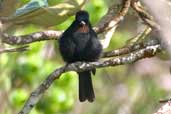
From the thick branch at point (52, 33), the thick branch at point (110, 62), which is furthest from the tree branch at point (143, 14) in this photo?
the thick branch at point (110, 62)

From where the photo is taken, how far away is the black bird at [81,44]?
2139mm

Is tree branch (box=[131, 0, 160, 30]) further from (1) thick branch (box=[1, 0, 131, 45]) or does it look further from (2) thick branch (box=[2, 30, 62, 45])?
(2) thick branch (box=[2, 30, 62, 45])

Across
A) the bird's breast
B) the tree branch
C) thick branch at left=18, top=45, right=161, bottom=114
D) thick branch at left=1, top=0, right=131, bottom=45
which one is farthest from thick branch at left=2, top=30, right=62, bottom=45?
the bird's breast

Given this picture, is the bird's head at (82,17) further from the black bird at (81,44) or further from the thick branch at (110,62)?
the thick branch at (110,62)

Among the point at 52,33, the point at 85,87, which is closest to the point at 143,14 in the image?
the point at 52,33

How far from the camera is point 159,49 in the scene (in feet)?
4.88

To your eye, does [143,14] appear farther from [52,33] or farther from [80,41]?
[80,41]

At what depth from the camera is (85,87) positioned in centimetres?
242

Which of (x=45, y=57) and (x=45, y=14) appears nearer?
(x=45, y=14)

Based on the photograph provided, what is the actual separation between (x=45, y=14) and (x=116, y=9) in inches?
9.7

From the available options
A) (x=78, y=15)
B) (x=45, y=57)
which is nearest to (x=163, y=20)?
(x=78, y=15)

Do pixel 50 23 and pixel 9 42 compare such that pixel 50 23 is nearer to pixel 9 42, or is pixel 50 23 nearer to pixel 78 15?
pixel 78 15

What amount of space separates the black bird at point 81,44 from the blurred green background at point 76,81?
0.12 metres

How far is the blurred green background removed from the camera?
2.56 metres
